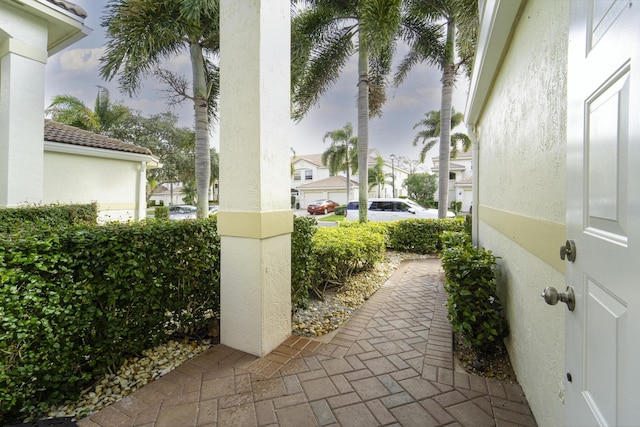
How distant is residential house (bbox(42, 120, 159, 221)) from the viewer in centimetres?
946

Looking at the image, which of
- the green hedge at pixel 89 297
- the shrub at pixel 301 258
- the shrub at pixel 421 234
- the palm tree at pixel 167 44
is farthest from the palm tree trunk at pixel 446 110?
the green hedge at pixel 89 297

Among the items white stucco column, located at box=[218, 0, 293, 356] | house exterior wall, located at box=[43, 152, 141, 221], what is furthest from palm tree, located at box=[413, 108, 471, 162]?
white stucco column, located at box=[218, 0, 293, 356]

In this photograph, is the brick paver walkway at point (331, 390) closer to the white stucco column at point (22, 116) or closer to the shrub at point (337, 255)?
the shrub at point (337, 255)

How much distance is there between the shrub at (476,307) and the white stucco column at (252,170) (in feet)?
6.25

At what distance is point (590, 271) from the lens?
1.11 m

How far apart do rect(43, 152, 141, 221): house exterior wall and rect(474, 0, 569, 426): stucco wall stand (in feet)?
31.2

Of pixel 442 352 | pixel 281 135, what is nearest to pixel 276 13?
pixel 281 135

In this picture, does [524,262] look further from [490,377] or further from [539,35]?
[539,35]

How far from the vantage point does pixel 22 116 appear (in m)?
6.62

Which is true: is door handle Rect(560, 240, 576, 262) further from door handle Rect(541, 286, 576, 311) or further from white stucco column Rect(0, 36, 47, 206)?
white stucco column Rect(0, 36, 47, 206)

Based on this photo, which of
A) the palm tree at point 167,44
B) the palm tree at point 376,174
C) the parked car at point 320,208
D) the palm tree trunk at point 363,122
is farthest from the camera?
the palm tree at point 376,174

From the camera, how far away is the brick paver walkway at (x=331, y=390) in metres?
2.28

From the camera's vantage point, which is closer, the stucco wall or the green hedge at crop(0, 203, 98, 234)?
the stucco wall

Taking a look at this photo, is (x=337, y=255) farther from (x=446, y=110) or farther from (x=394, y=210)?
(x=394, y=210)
